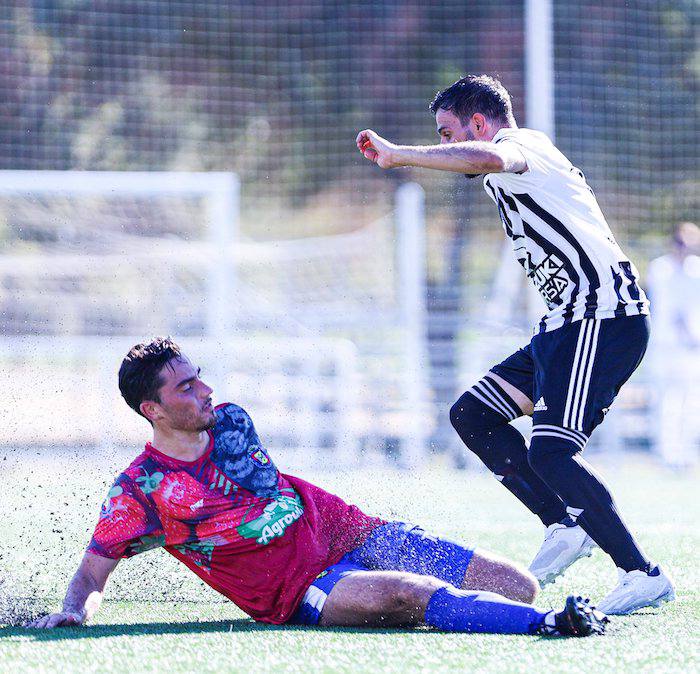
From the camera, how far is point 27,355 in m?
12.6

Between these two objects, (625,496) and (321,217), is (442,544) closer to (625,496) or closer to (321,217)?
(625,496)

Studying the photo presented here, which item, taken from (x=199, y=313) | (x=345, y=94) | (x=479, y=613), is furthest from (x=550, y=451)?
(x=345, y=94)

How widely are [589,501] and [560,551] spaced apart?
1.82ft

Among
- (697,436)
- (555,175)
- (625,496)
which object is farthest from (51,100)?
(555,175)

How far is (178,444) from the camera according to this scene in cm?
446

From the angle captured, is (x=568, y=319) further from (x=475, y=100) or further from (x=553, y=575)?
(x=553, y=575)

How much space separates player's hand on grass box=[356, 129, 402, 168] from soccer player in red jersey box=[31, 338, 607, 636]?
100cm

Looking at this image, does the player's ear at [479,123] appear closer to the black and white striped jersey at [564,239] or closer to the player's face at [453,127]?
the player's face at [453,127]

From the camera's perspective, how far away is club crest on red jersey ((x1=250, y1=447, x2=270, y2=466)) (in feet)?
15.0

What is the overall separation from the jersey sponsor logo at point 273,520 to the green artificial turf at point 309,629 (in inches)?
11.9

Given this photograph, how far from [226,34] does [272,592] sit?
47.5 feet

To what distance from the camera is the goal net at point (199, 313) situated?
1257cm

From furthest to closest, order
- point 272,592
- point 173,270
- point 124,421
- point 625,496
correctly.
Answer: point 173,270, point 124,421, point 625,496, point 272,592

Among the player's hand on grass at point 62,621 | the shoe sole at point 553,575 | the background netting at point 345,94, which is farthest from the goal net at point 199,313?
the player's hand on grass at point 62,621
